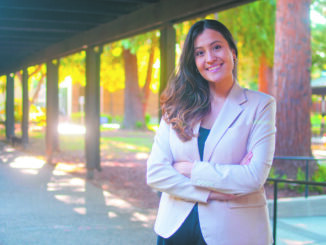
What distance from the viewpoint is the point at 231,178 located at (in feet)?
6.32

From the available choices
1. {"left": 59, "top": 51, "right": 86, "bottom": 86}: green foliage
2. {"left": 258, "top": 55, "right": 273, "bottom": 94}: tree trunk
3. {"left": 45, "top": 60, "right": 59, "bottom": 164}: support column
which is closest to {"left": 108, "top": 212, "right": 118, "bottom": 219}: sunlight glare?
{"left": 45, "top": 60, "right": 59, "bottom": 164}: support column

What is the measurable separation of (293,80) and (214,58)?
741 centimetres

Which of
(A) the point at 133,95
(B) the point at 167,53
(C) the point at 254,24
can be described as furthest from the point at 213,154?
(A) the point at 133,95

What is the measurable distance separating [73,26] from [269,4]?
8.81 m

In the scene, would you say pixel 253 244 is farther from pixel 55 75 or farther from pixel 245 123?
pixel 55 75

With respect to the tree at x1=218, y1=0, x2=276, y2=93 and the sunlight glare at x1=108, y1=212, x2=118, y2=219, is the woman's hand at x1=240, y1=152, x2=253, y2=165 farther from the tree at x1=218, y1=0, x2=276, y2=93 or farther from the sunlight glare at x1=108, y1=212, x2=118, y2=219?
the tree at x1=218, y1=0, x2=276, y2=93

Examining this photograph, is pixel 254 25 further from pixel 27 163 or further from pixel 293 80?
pixel 27 163

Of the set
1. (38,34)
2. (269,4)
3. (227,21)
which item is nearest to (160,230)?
(38,34)

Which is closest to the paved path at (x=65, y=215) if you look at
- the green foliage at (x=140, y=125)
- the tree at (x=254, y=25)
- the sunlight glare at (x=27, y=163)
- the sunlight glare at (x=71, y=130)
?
the sunlight glare at (x=27, y=163)

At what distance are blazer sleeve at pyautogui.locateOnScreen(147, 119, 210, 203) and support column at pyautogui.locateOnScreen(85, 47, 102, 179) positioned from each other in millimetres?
7423

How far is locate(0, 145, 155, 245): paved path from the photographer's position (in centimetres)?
506

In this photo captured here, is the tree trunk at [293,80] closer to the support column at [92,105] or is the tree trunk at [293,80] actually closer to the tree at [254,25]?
the support column at [92,105]

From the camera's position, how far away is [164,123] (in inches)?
87.0

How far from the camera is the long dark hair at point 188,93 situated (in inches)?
81.5
